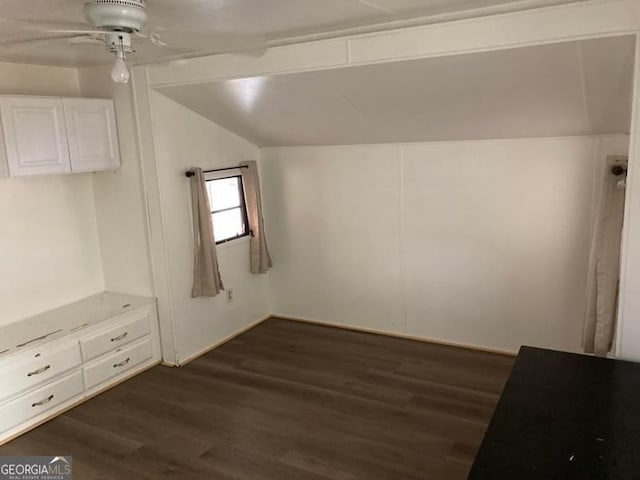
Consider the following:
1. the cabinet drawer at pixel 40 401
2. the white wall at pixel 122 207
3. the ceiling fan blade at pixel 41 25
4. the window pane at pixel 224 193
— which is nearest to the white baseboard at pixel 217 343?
the white wall at pixel 122 207

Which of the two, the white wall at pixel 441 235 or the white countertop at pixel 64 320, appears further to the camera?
the white wall at pixel 441 235

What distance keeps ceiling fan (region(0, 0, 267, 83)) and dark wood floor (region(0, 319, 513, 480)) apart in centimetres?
207

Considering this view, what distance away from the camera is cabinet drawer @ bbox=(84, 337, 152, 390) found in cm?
367

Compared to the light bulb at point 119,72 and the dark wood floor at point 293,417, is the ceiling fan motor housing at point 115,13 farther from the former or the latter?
the dark wood floor at point 293,417

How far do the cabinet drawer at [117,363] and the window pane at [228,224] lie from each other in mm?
1062

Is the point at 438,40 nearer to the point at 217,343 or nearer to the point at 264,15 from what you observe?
the point at 264,15

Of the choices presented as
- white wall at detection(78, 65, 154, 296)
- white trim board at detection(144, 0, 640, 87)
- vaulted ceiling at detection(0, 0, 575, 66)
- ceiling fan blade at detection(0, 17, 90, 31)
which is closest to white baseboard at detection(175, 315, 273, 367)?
white wall at detection(78, 65, 154, 296)

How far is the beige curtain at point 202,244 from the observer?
13.4ft

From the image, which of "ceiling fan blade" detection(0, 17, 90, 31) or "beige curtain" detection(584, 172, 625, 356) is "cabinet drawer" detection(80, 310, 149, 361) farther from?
"beige curtain" detection(584, 172, 625, 356)

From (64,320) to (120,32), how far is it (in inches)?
92.9

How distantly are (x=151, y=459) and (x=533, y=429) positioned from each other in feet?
6.90

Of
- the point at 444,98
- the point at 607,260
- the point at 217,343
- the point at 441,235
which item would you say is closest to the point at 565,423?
the point at 607,260

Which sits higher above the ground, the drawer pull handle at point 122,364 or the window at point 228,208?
the window at point 228,208

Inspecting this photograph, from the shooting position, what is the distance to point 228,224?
4.66 meters
